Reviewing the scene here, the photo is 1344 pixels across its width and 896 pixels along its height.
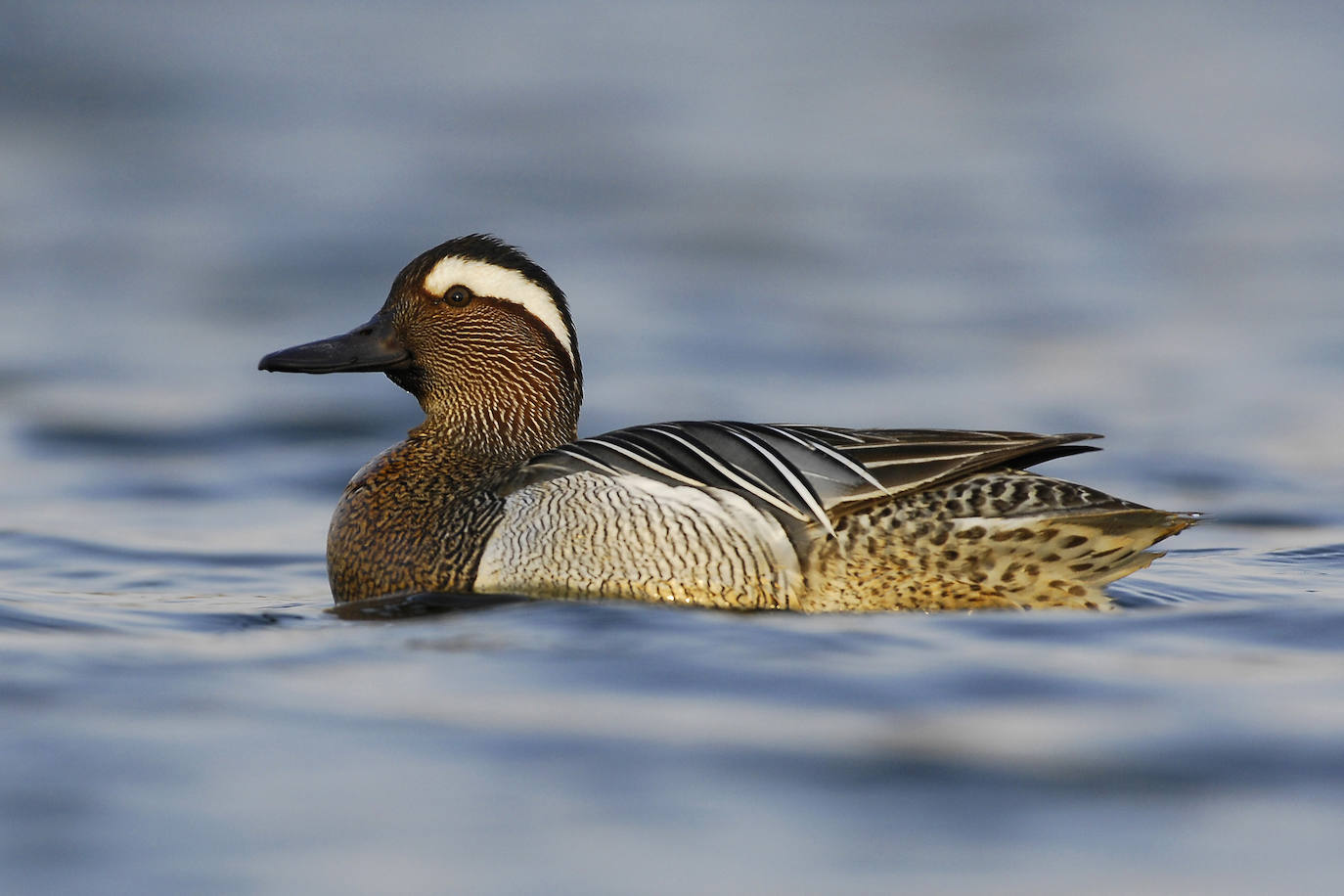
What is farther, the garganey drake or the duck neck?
the duck neck

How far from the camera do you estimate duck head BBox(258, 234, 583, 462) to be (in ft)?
24.0

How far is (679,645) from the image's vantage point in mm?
5922

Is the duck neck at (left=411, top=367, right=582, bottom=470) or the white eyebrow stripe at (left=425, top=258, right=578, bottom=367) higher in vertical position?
the white eyebrow stripe at (left=425, top=258, right=578, bottom=367)

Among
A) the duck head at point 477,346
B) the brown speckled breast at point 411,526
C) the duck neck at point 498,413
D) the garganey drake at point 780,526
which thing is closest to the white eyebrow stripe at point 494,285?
the duck head at point 477,346

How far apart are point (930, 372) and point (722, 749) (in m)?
7.46

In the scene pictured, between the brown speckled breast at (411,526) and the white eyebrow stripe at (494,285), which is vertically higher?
the white eyebrow stripe at (494,285)

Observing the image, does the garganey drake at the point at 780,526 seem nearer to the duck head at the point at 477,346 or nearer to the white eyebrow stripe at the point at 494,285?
the duck head at the point at 477,346

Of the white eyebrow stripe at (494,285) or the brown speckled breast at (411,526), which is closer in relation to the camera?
the brown speckled breast at (411,526)

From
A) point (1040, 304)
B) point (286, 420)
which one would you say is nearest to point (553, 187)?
point (1040, 304)

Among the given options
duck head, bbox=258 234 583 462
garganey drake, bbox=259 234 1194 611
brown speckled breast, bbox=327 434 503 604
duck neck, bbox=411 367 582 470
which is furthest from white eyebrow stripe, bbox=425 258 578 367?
garganey drake, bbox=259 234 1194 611

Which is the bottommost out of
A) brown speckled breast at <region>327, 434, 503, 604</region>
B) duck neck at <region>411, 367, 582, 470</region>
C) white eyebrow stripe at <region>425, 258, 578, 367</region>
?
brown speckled breast at <region>327, 434, 503, 604</region>

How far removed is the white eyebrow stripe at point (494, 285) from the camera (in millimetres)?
7301

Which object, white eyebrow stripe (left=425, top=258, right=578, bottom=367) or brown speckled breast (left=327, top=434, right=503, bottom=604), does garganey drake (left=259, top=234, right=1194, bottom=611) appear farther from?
white eyebrow stripe (left=425, top=258, right=578, bottom=367)

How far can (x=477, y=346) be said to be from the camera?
24.1 ft
